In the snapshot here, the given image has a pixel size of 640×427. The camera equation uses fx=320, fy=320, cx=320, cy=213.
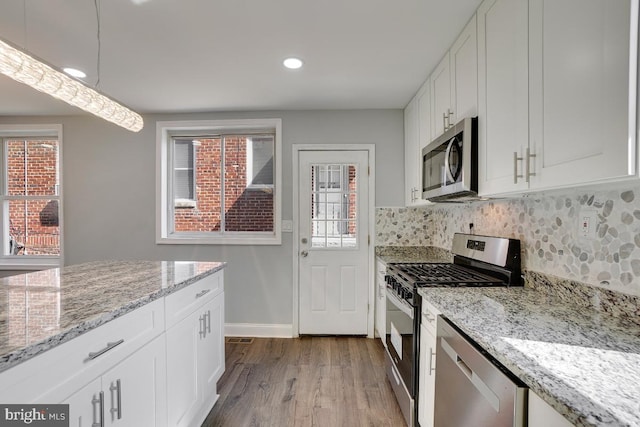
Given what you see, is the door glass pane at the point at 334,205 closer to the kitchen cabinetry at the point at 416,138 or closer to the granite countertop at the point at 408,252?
the granite countertop at the point at 408,252

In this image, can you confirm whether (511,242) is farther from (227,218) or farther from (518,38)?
(227,218)

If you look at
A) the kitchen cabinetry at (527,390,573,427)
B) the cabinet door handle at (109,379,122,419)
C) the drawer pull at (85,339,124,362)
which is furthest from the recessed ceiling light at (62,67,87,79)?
the kitchen cabinetry at (527,390,573,427)

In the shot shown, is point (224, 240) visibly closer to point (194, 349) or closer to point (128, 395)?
point (194, 349)

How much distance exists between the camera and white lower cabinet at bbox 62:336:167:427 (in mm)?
1025

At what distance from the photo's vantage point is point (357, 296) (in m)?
3.38

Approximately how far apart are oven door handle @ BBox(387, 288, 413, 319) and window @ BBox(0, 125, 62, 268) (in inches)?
153

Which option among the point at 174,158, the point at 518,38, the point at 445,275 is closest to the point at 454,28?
the point at 518,38

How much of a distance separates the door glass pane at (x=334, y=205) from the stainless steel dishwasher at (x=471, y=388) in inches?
79.8

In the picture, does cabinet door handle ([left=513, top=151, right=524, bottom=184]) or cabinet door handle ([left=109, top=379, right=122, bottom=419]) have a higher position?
cabinet door handle ([left=513, top=151, right=524, bottom=184])

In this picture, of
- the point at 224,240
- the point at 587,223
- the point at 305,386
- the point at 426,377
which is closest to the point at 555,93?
the point at 587,223

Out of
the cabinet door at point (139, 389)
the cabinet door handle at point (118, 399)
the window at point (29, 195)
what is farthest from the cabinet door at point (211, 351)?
the window at point (29, 195)

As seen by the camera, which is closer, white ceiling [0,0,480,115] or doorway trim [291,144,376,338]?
white ceiling [0,0,480,115]

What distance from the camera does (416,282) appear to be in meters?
1.77
